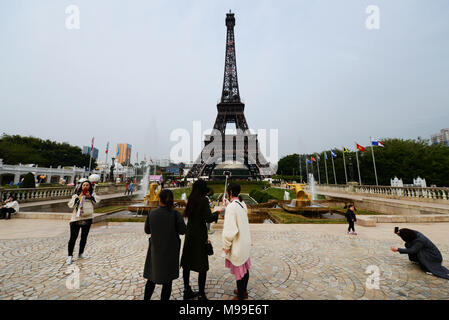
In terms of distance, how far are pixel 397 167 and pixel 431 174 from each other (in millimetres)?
3866

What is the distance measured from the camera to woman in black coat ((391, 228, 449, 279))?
366 cm

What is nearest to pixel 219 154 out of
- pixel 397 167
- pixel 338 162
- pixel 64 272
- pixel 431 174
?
pixel 338 162

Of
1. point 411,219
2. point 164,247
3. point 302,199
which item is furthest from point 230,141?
point 164,247

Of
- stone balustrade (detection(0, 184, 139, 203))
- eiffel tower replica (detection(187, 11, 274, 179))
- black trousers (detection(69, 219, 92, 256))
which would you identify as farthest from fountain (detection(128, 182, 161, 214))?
eiffel tower replica (detection(187, 11, 274, 179))

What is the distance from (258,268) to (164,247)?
8.01ft

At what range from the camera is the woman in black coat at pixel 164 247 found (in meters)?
2.48

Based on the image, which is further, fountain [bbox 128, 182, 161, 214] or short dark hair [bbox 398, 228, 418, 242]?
fountain [bbox 128, 182, 161, 214]

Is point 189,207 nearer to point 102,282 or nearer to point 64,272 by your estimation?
point 102,282

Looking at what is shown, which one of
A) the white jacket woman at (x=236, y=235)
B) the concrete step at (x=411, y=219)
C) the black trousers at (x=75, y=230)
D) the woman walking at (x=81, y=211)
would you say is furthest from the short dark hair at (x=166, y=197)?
the concrete step at (x=411, y=219)

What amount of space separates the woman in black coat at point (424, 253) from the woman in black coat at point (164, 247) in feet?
13.9

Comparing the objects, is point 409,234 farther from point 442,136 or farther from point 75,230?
point 442,136

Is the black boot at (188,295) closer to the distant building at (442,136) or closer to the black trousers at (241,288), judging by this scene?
the black trousers at (241,288)

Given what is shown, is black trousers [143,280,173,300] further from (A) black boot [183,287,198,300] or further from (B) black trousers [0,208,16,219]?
(B) black trousers [0,208,16,219]

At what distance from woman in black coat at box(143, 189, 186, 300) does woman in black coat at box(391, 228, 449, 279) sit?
4.23m
